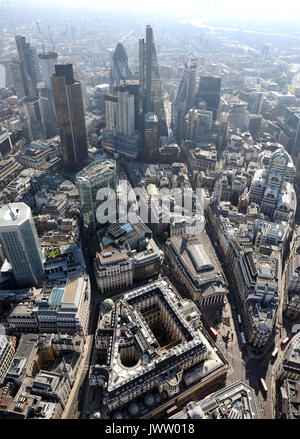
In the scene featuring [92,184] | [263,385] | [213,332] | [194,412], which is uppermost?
[92,184]

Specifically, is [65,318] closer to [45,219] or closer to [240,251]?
[45,219]

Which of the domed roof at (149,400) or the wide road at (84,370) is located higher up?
the domed roof at (149,400)

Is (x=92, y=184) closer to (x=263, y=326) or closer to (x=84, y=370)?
(x=84, y=370)

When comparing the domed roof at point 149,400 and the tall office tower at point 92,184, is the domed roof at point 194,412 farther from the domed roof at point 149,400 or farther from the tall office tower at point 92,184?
the tall office tower at point 92,184

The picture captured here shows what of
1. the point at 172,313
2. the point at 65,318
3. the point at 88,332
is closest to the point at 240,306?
the point at 172,313

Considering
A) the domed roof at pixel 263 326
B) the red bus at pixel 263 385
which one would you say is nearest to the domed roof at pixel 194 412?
the red bus at pixel 263 385

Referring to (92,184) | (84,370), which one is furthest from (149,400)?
(92,184)
